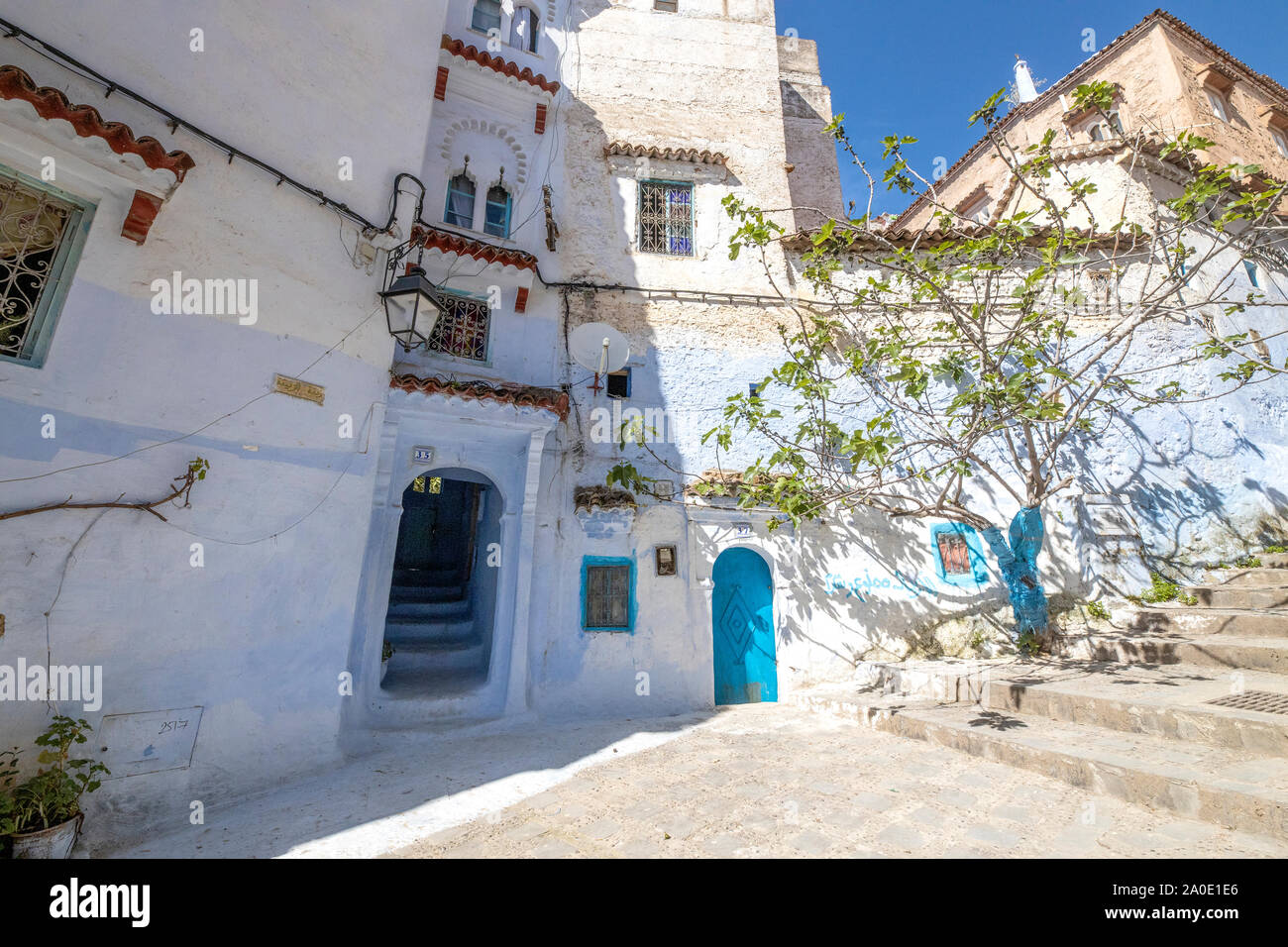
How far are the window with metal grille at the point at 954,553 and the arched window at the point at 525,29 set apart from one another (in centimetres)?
1228

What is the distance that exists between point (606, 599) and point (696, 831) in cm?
427

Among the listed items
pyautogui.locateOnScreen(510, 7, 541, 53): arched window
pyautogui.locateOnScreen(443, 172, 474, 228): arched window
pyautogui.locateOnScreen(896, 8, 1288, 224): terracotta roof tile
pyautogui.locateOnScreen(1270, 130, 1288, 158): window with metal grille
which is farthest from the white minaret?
pyautogui.locateOnScreen(443, 172, 474, 228): arched window

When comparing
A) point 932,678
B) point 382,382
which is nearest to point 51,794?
point 382,382

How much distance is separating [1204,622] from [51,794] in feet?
38.3

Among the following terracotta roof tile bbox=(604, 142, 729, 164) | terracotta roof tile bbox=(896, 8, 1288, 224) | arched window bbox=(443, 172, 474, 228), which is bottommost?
arched window bbox=(443, 172, 474, 228)

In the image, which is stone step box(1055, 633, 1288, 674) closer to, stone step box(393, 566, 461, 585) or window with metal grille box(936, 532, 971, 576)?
window with metal grille box(936, 532, 971, 576)

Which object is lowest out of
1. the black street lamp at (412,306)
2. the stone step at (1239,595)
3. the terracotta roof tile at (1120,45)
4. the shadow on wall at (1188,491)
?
the stone step at (1239,595)

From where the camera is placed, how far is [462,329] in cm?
802

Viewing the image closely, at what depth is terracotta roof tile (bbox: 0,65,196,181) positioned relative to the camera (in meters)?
3.49

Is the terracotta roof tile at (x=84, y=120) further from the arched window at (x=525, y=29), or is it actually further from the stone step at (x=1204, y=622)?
the stone step at (x=1204, y=622)

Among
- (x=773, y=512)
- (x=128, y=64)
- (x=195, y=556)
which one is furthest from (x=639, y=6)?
(x=195, y=556)

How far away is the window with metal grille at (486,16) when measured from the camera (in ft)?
31.9

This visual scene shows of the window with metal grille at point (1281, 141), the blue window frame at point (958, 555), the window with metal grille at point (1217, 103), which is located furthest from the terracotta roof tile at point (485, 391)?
the window with metal grille at point (1281, 141)

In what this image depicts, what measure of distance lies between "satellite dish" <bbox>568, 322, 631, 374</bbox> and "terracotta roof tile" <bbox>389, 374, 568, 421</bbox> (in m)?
1.37
